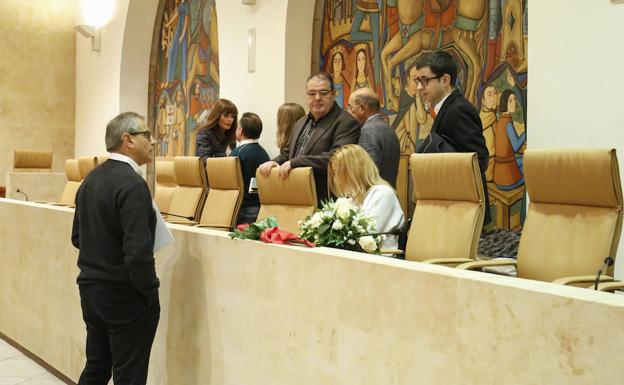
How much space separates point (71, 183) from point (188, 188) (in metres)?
2.41

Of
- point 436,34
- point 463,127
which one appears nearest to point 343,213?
point 463,127

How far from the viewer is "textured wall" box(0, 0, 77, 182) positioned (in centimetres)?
1277

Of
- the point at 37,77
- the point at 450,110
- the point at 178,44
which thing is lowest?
the point at 450,110

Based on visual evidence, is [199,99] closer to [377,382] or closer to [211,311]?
[211,311]

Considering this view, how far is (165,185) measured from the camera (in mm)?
7504

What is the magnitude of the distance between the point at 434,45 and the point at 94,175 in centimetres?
398

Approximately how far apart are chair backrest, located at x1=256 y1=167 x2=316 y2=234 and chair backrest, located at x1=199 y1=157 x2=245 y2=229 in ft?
2.00

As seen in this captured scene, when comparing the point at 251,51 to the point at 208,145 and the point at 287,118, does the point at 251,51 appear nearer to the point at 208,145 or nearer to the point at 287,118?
the point at 208,145

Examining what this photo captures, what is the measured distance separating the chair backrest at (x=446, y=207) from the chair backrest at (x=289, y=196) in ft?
2.68

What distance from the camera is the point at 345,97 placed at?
7832 mm

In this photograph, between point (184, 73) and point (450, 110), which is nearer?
point (450, 110)

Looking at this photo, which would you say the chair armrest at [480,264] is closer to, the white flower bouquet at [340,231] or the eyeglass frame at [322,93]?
the white flower bouquet at [340,231]

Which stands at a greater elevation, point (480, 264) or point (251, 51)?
point (251, 51)

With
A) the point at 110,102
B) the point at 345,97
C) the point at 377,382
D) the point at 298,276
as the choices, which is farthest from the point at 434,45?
the point at 110,102
